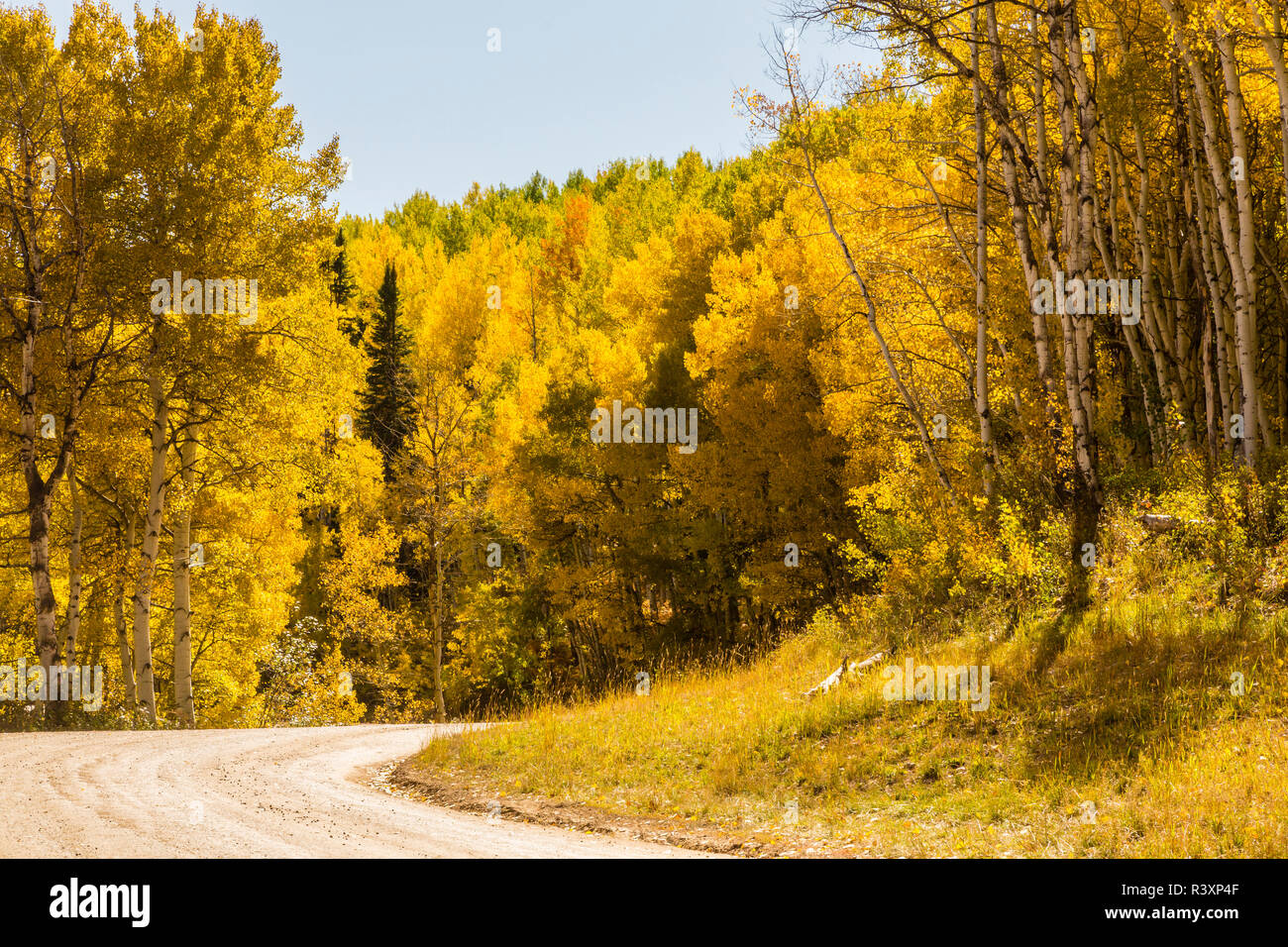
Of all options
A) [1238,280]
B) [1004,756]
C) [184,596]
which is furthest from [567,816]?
[184,596]

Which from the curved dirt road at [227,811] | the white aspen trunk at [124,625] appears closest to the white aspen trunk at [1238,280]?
the curved dirt road at [227,811]

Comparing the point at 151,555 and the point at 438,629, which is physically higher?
the point at 151,555

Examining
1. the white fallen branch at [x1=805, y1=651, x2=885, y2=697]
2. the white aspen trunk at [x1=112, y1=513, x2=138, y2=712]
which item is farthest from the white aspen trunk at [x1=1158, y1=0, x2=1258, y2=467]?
the white aspen trunk at [x1=112, y1=513, x2=138, y2=712]

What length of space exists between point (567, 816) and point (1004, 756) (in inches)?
155

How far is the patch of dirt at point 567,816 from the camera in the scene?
774cm

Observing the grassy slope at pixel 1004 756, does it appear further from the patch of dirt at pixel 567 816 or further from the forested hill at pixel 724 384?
the forested hill at pixel 724 384

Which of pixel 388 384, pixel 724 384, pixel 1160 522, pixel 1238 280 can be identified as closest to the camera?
pixel 1160 522

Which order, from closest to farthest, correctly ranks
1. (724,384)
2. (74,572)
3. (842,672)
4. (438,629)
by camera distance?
(842,672) < (74,572) < (724,384) < (438,629)

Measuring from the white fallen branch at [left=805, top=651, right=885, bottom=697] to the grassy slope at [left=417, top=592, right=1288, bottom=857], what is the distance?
0.98 ft

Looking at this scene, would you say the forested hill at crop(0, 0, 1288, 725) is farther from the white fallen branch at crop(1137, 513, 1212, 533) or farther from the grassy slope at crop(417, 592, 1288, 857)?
the grassy slope at crop(417, 592, 1288, 857)

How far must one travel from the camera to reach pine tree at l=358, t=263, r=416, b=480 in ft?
129

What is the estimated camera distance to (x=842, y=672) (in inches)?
464

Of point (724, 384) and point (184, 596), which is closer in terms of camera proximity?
point (184, 596)

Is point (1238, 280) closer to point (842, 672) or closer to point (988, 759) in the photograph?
point (842, 672)
